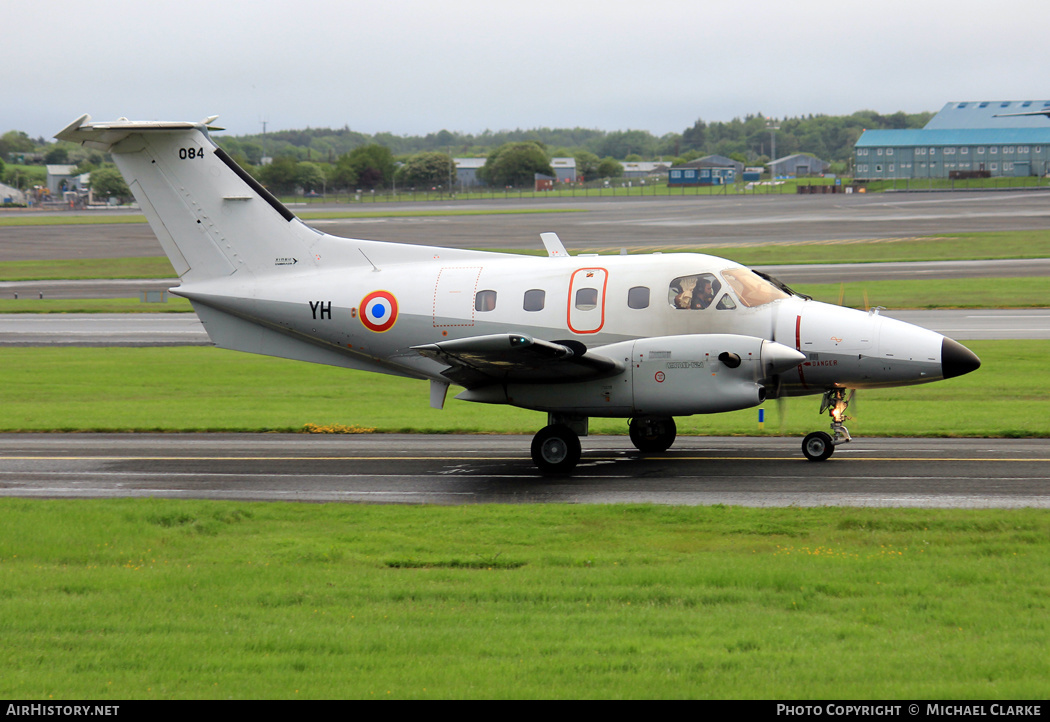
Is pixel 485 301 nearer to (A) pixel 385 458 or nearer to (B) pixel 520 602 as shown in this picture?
(A) pixel 385 458

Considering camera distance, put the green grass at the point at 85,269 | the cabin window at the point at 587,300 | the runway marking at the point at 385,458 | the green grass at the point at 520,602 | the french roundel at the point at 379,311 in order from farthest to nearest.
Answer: the green grass at the point at 85,269 < the french roundel at the point at 379,311 < the runway marking at the point at 385,458 < the cabin window at the point at 587,300 < the green grass at the point at 520,602

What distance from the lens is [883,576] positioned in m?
10.7

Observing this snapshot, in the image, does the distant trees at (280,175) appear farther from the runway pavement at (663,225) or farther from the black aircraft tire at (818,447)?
the black aircraft tire at (818,447)

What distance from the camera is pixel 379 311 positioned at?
62.1 feet

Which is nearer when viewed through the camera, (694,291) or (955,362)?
(955,362)

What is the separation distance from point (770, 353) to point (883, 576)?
6.30 metres

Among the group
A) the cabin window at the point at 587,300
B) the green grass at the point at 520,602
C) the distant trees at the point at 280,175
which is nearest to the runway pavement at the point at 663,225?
the distant trees at the point at 280,175

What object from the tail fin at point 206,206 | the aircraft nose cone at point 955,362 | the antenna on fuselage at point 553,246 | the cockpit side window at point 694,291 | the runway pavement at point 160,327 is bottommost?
the runway pavement at point 160,327

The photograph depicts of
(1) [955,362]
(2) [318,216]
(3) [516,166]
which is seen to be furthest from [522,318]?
(3) [516,166]

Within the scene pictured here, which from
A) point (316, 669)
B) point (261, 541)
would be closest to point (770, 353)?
point (261, 541)

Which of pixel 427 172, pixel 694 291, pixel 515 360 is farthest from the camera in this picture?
pixel 427 172

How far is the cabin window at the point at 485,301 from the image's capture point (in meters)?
18.3

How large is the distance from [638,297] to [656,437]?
3031 mm

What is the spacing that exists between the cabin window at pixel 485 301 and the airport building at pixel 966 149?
140 metres
